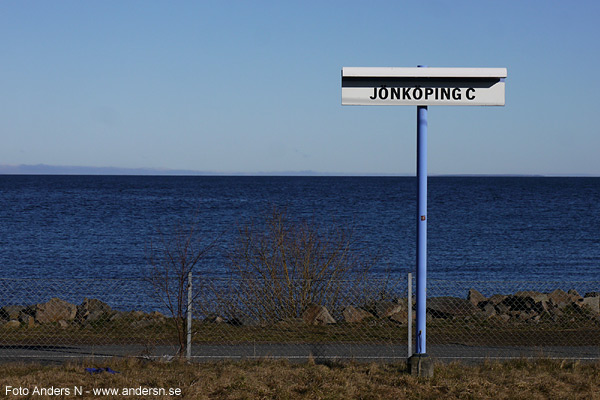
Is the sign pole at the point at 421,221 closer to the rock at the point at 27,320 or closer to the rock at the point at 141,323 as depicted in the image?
the rock at the point at 141,323

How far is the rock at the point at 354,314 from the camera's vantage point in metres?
14.6

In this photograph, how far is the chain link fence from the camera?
11359mm

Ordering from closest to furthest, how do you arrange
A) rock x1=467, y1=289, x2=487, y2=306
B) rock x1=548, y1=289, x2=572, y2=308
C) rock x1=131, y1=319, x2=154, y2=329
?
1. rock x1=131, y1=319, x2=154, y2=329
2. rock x1=548, y1=289, x2=572, y2=308
3. rock x1=467, y1=289, x2=487, y2=306

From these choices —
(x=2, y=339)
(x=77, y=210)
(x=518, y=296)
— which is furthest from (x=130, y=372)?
(x=77, y=210)

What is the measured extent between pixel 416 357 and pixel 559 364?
215 centimetres

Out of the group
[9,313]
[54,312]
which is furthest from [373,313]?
[9,313]

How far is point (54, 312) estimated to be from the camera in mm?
15797

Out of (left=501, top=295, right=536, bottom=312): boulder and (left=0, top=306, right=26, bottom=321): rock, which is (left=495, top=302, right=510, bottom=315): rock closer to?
(left=501, top=295, right=536, bottom=312): boulder

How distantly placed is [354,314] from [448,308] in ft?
7.32

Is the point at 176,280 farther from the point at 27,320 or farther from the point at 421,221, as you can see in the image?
the point at 421,221

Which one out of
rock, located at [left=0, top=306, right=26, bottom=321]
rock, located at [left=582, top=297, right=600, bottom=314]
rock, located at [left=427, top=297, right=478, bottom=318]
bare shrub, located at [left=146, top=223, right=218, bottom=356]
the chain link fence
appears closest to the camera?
bare shrub, located at [left=146, top=223, right=218, bottom=356]

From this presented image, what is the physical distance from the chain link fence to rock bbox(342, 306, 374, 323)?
23 millimetres

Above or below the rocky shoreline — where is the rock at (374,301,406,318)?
above

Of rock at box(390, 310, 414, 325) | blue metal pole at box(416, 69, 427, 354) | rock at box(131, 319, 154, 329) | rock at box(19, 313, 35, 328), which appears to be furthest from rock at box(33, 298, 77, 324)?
blue metal pole at box(416, 69, 427, 354)
